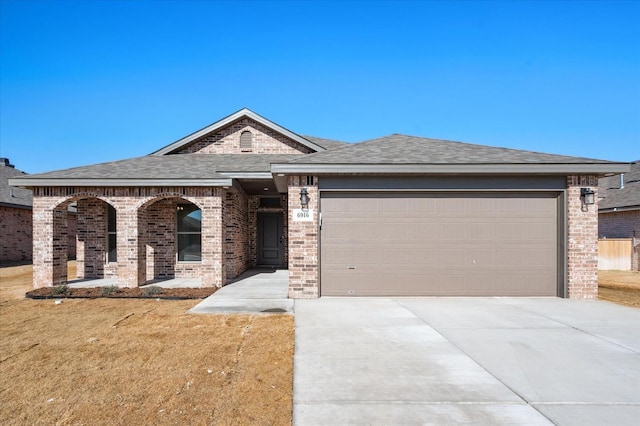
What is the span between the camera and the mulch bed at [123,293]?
8.44m

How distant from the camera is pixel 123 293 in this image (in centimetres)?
873

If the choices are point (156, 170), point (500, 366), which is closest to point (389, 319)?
point (500, 366)

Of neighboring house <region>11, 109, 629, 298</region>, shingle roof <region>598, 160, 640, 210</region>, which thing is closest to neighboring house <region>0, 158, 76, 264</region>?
neighboring house <region>11, 109, 629, 298</region>

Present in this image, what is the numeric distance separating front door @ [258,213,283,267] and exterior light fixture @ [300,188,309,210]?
227 inches

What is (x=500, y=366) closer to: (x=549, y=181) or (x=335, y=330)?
(x=335, y=330)

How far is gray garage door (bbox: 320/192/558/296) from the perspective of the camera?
27.1 ft

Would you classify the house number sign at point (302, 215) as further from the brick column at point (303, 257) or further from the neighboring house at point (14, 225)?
the neighboring house at point (14, 225)

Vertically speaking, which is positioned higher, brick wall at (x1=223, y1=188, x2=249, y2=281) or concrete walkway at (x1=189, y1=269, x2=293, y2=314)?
brick wall at (x1=223, y1=188, x2=249, y2=281)

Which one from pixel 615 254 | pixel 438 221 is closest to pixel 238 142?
pixel 438 221

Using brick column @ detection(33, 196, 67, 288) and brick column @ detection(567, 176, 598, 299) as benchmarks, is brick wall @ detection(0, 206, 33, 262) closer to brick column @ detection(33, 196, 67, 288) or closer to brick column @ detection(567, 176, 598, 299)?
brick column @ detection(33, 196, 67, 288)

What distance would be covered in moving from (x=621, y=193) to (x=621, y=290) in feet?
38.9

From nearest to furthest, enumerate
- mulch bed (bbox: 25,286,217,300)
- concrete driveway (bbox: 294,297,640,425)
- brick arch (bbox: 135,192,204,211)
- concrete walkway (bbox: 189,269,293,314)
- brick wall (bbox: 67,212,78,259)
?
1. concrete driveway (bbox: 294,297,640,425)
2. concrete walkway (bbox: 189,269,293,314)
3. mulch bed (bbox: 25,286,217,300)
4. brick arch (bbox: 135,192,204,211)
5. brick wall (bbox: 67,212,78,259)

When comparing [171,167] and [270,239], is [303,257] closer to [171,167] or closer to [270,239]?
[171,167]

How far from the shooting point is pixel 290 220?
26.5 ft
